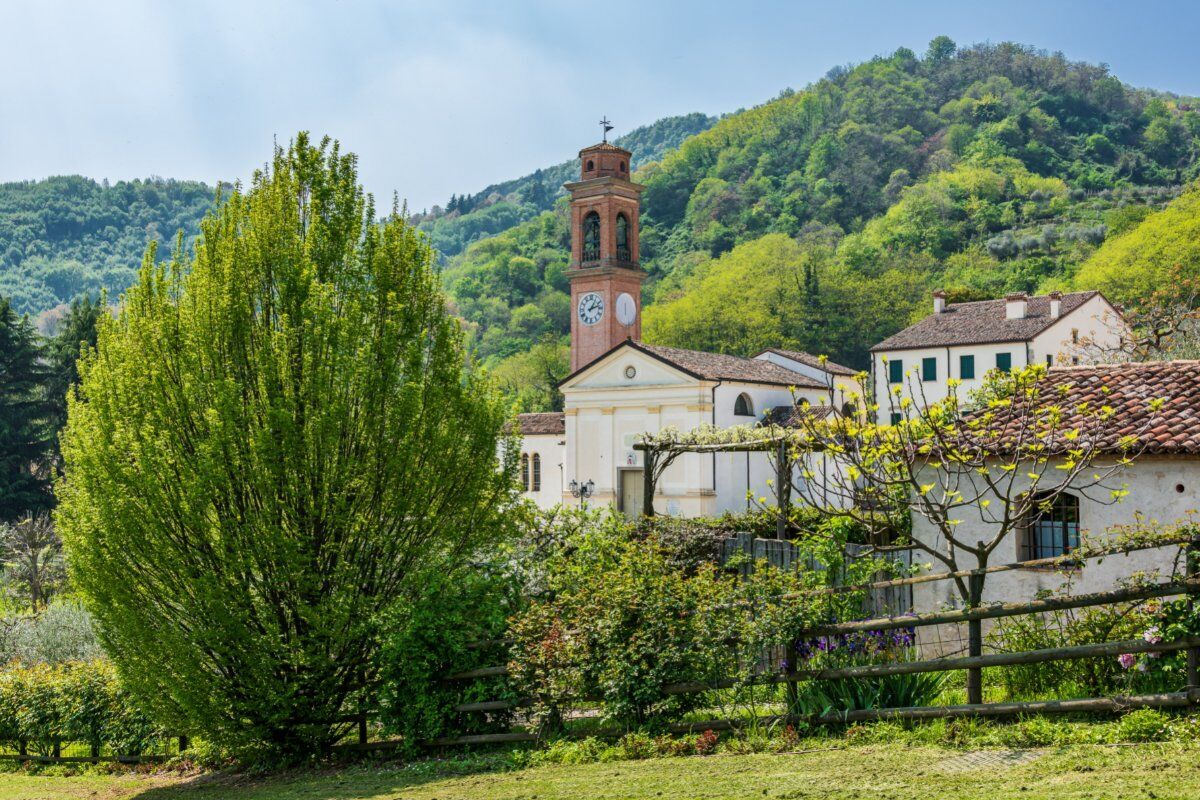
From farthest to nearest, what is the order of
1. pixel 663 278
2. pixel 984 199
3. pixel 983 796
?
pixel 663 278
pixel 984 199
pixel 983 796

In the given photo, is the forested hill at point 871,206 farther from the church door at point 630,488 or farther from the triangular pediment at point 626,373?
the church door at point 630,488

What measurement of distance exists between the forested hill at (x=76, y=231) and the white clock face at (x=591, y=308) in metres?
90.4

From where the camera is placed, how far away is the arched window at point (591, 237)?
5341 centimetres

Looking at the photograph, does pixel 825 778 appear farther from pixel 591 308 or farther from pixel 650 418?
pixel 591 308

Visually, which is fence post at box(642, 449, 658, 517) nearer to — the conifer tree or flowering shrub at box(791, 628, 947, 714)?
flowering shrub at box(791, 628, 947, 714)

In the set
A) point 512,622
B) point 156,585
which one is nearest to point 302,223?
point 156,585

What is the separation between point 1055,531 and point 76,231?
14540cm

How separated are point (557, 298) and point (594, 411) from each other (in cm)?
6436

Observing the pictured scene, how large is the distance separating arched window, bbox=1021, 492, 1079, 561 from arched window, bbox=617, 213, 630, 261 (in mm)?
38764

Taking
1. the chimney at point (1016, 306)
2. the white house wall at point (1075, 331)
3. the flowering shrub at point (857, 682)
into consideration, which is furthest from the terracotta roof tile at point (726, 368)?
the flowering shrub at point (857, 682)

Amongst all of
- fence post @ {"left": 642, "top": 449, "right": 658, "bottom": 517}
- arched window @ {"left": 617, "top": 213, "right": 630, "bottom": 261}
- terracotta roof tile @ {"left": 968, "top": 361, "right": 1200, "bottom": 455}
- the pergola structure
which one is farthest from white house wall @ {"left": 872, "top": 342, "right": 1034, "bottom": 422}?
terracotta roof tile @ {"left": 968, "top": 361, "right": 1200, "bottom": 455}

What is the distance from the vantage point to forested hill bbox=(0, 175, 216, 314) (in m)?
130

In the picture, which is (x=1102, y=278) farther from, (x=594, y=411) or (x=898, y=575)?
(x=898, y=575)

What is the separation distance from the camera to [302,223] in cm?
1309
